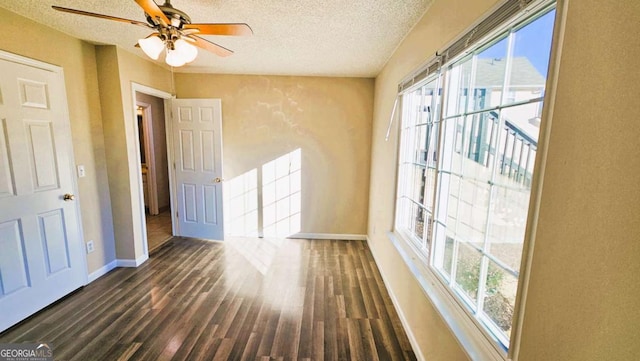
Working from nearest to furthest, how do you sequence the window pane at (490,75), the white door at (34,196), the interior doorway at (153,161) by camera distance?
the window pane at (490,75), the white door at (34,196), the interior doorway at (153,161)

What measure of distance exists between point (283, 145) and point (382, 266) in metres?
2.18

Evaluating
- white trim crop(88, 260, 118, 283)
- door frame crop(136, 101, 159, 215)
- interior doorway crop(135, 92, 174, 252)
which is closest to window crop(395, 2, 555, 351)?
white trim crop(88, 260, 118, 283)

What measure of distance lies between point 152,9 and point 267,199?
2.81 m

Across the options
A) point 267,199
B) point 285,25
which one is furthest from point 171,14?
point 267,199

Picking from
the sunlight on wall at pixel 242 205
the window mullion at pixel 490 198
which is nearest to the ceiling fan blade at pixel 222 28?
the window mullion at pixel 490 198

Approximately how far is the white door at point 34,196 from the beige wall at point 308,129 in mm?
1675

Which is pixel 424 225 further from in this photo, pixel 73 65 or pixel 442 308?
pixel 73 65

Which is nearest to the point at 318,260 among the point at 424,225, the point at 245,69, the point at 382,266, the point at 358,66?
the point at 382,266

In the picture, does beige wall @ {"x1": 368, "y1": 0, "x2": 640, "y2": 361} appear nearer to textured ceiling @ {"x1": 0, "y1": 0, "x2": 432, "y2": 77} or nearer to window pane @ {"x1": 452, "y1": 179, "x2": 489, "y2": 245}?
window pane @ {"x1": 452, "y1": 179, "x2": 489, "y2": 245}

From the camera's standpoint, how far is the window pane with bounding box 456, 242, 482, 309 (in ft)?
4.16

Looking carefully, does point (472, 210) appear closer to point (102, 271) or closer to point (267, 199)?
point (267, 199)

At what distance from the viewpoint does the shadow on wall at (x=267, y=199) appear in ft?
12.4

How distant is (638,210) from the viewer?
0.54m

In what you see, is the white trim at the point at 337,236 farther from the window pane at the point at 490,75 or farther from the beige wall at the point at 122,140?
the window pane at the point at 490,75
